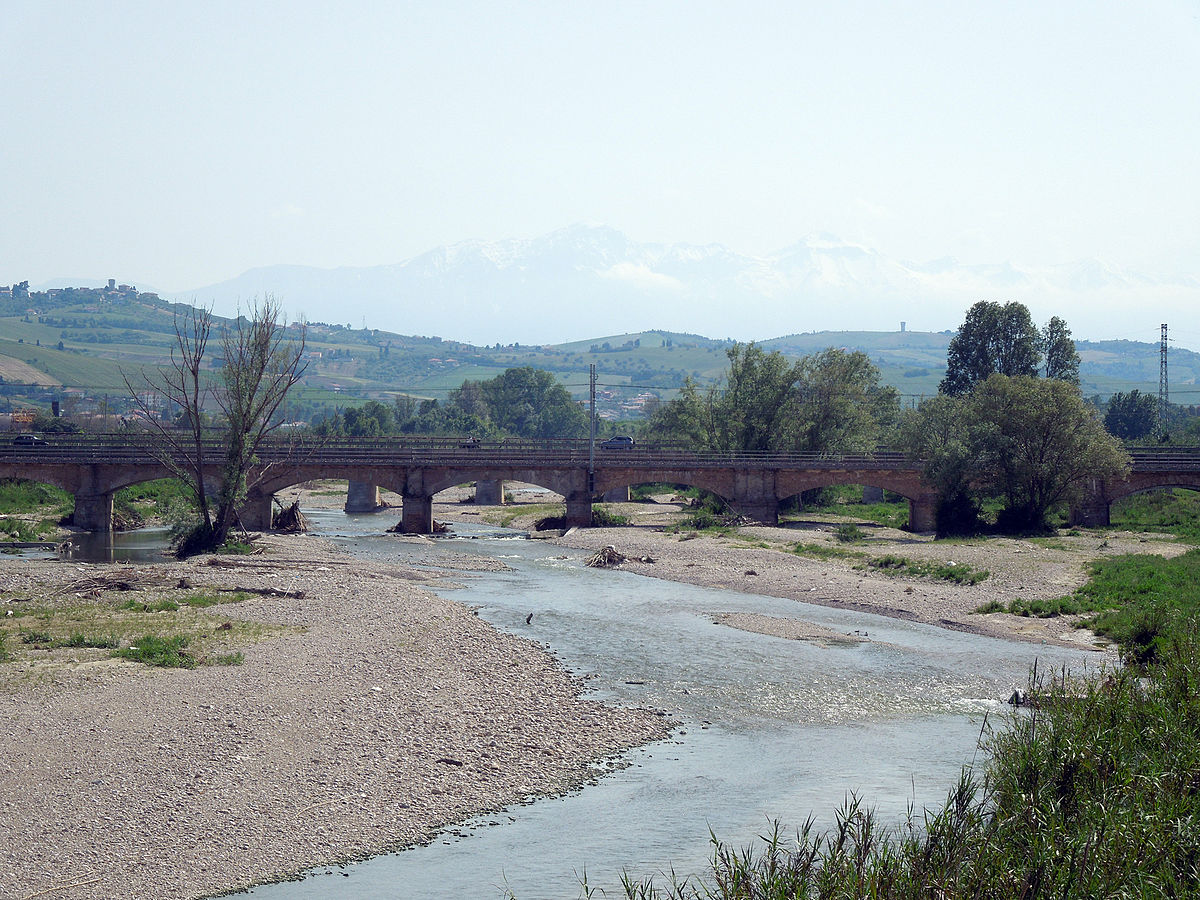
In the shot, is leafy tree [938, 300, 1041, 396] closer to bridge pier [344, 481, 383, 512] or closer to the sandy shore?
bridge pier [344, 481, 383, 512]

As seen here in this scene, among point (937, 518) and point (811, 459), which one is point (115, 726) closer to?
point (937, 518)

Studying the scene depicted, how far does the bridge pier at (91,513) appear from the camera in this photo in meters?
72.5

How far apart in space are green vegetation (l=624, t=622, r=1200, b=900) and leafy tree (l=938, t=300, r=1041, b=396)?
288 ft

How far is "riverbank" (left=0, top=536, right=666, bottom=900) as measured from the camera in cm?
1664

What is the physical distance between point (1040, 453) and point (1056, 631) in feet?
100

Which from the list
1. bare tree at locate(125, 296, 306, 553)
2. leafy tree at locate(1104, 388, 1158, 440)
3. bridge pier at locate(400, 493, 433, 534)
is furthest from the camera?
leafy tree at locate(1104, 388, 1158, 440)

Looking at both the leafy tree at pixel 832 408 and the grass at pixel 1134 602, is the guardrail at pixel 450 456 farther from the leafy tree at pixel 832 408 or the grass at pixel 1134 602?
the grass at pixel 1134 602

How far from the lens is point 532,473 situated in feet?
251

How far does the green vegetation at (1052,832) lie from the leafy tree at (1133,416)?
5235 inches

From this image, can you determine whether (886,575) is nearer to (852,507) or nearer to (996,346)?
(852,507)

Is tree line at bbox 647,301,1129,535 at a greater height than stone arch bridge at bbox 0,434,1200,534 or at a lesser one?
greater

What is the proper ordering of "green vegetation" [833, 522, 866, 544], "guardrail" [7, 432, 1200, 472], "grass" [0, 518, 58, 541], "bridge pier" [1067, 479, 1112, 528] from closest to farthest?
"grass" [0, 518, 58, 541]
"green vegetation" [833, 522, 866, 544]
"guardrail" [7, 432, 1200, 472]
"bridge pier" [1067, 479, 1112, 528]

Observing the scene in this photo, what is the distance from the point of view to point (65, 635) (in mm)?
30422

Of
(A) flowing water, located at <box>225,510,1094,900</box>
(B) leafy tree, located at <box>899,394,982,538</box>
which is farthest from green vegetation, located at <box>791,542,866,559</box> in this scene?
(A) flowing water, located at <box>225,510,1094,900</box>
